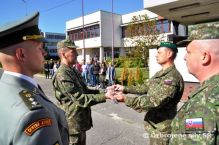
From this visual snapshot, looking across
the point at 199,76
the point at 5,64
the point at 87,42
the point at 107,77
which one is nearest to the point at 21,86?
the point at 5,64

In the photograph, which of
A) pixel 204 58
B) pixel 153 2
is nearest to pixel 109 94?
pixel 204 58

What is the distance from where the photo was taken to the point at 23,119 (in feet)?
3.92

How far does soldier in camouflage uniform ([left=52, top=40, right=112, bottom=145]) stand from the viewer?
320 cm

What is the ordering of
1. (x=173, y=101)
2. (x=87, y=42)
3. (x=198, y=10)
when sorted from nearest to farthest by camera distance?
(x=173, y=101), (x=198, y=10), (x=87, y=42)

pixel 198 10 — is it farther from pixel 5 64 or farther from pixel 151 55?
pixel 5 64

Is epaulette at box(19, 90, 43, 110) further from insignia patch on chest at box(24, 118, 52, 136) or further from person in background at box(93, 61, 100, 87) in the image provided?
person in background at box(93, 61, 100, 87)

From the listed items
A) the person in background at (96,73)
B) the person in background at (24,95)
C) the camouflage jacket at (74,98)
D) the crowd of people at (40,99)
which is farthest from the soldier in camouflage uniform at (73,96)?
the person in background at (96,73)

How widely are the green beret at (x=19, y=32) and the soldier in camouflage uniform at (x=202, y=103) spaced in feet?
3.50

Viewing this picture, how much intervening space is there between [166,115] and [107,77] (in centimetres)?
1172

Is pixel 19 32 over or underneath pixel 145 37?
underneath

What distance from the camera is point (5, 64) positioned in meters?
1.46

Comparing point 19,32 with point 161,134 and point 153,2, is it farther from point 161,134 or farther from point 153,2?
point 153,2

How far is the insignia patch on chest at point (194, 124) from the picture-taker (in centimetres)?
155

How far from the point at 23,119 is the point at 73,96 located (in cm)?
200
